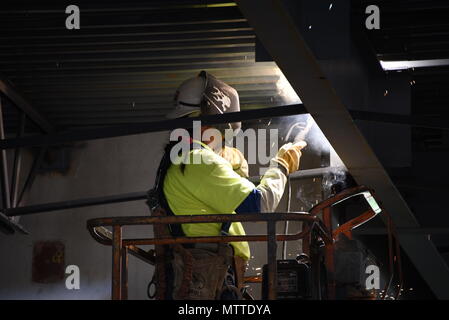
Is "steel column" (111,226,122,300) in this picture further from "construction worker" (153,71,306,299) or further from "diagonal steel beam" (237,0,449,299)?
"diagonal steel beam" (237,0,449,299)

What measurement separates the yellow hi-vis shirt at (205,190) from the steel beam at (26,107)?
5265 mm

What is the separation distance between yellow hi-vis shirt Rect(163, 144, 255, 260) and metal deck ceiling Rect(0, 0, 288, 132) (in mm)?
2765

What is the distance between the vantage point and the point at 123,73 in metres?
10.8

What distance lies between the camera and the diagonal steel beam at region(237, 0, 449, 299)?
230 inches

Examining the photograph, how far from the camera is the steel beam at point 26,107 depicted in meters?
11.3

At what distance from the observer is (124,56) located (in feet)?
33.8

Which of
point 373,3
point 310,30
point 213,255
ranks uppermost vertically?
point 373,3

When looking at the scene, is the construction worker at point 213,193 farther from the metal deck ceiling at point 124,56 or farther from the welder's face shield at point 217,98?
the metal deck ceiling at point 124,56

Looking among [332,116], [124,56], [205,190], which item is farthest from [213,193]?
[124,56]

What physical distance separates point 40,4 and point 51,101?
9.78ft

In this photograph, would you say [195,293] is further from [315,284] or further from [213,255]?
[315,284]

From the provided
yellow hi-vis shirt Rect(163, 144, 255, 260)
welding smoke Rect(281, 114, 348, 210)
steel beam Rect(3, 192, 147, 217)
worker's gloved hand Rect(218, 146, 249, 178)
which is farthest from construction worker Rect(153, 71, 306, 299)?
steel beam Rect(3, 192, 147, 217)
